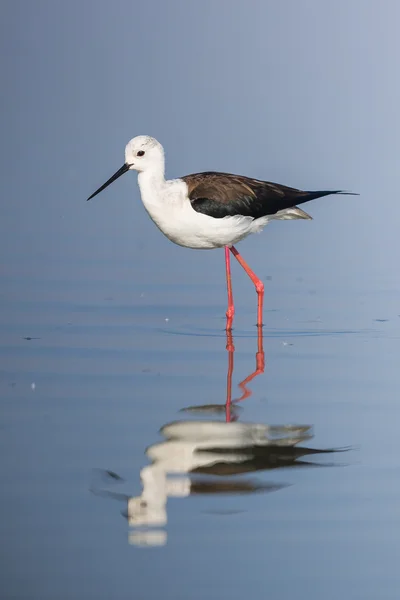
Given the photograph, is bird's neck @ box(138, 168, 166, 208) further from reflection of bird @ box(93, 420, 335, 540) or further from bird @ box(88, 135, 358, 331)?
reflection of bird @ box(93, 420, 335, 540)

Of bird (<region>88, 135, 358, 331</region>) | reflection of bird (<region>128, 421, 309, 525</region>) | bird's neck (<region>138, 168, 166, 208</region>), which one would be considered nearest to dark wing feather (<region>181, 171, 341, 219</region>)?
bird (<region>88, 135, 358, 331</region>)

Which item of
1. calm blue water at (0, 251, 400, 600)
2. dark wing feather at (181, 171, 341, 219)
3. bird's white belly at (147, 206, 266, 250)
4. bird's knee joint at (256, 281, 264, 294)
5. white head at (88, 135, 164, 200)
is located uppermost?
white head at (88, 135, 164, 200)

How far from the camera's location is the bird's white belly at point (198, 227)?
35.1ft

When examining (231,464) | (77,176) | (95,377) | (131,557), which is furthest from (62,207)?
(131,557)

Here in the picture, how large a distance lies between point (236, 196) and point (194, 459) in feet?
17.1

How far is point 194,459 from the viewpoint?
619 cm

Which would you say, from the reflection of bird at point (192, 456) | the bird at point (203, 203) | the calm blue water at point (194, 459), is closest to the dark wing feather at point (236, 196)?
the bird at point (203, 203)

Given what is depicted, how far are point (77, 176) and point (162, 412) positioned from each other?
13616 millimetres

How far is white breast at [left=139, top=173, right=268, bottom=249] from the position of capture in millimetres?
10703

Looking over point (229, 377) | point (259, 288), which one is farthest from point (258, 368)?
point (259, 288)

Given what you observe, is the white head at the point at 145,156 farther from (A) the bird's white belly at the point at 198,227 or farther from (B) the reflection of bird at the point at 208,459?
(B) the reflection of bird at the point at 208,459

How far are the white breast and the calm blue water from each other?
2.33 ft

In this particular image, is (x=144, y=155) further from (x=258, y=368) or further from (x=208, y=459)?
(x=208, y=459)

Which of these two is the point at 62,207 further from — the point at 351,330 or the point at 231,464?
the point at 231,464
